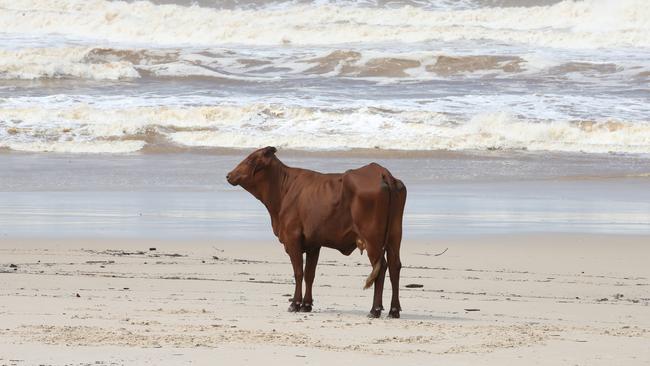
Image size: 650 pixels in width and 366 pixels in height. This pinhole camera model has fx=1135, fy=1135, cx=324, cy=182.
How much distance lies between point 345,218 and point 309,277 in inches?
21.0

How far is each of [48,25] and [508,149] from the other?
101 feet

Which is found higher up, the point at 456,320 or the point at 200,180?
the point at 456,320

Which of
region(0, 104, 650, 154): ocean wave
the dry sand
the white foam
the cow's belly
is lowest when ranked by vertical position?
the white foam

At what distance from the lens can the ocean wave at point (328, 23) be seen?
154 feet

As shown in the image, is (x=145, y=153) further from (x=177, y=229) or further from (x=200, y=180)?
(x=177, y=229)

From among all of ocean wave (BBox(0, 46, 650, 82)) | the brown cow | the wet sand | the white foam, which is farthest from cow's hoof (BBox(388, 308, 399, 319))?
the white foam

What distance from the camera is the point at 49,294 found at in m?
7.80

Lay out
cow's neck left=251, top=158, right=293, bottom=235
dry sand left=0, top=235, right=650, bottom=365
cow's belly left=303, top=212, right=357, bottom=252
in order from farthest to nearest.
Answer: cow's neck left=251, top=158, right=293, bottom=235 → cow's belly left=303, top=212, right=357, bottom=252 → dry sand left=0, top=235, right=650, bottom=365

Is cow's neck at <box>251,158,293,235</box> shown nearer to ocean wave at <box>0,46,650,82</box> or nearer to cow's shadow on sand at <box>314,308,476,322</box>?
cow's shadow on sand at <box>314,308,476,322</box>

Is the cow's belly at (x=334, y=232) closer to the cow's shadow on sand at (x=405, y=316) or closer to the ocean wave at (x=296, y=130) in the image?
the cow's shadow on sand at (x=405, y=316)

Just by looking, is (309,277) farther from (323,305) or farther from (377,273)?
(377,273)

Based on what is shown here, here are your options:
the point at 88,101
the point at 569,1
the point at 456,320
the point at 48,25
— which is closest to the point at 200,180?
the point at 456,320

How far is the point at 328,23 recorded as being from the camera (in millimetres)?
49719

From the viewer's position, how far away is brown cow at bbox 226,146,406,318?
282 inches
